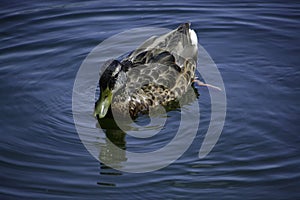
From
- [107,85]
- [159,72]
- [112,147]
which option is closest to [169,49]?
[159,72]

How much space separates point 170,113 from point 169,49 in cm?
141

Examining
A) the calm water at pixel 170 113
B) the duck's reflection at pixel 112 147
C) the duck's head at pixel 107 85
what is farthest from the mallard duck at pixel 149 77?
the calm water at pixel 170 113

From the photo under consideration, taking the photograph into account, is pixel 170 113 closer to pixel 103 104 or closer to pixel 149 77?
pixel 149 77

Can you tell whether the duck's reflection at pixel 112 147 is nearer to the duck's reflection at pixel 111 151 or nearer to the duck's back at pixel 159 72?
the duck's reflection at pixel 111 151

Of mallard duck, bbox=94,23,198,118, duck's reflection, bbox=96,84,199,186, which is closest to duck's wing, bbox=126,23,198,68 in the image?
mallard duck, bbox=94,23,198,118

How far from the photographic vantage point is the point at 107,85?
8.75 meters

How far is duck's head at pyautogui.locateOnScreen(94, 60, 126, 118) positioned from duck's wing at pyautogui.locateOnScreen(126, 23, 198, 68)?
1.04 m

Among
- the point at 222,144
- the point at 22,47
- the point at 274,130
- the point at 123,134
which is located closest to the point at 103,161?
the point at 123,134

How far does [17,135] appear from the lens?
28.1 feet

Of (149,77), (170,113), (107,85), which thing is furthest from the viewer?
(149,77)

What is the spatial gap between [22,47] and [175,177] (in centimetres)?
492

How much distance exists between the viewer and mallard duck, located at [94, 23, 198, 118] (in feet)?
→ 29.0

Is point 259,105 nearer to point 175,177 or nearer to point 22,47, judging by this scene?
point 175,177

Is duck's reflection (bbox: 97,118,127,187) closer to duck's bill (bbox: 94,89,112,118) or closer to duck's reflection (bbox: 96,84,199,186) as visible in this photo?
duck's reflection (bbox: 96,84,199,186)
